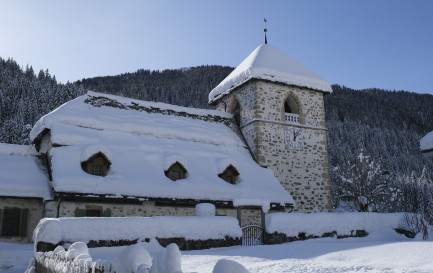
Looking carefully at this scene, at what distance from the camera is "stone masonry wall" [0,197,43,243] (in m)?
14.6

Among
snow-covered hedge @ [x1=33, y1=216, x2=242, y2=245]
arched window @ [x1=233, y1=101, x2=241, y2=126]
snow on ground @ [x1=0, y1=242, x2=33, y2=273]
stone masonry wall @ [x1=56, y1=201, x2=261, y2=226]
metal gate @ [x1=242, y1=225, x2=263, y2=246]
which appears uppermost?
arched window @ [x1=233, y1=101, x2=241, y2=126]

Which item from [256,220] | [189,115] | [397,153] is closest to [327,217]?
[256,220]

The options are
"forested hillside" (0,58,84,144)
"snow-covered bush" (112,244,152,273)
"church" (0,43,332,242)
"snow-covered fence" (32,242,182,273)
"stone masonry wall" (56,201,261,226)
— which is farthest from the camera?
"forested hillside" (0,58,84,144)

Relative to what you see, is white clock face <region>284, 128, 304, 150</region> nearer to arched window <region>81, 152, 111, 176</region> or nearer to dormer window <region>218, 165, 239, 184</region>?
dormer window <region>218, 165, 239, 184</region>

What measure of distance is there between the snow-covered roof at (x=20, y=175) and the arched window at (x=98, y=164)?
1687mm

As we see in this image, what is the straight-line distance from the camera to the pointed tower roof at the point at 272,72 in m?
21.6

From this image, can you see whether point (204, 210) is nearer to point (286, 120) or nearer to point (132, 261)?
point (132, 261)

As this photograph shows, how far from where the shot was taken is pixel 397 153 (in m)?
103

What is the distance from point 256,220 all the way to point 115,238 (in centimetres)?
817

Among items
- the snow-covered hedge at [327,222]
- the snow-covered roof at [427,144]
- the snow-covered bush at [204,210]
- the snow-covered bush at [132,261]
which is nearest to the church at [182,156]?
the snow-covered bush at [204,210]

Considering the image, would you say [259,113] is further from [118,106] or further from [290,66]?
[118,106]

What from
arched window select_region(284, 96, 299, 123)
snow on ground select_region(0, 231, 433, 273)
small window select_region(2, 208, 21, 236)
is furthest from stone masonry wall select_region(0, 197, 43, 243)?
arched window select_region(284, 96, 299, 123)

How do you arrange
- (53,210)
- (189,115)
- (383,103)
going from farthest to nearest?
(383,103)
(189,115)
(53,210)

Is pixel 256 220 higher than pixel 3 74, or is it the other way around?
pixel 3 74
